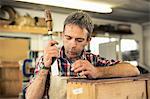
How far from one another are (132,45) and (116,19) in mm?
1080

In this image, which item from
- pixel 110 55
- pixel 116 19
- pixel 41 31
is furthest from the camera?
pixel 116 19

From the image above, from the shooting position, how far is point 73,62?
1.43 meters

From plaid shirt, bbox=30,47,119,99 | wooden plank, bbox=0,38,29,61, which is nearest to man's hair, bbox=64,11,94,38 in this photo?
plaid shirt, bbox=30,47,119,99

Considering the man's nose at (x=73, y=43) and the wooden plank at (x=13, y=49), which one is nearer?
the man's nose at (x=73, y=43)

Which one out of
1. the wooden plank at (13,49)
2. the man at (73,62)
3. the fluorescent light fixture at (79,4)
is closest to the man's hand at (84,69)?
the man at (73,62)

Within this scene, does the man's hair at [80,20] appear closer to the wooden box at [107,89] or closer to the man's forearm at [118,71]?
the man's forearm at [118,71]

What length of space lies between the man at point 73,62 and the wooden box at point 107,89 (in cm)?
14

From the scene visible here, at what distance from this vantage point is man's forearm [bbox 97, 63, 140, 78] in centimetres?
124

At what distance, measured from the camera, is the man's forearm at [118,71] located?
4.07 ft

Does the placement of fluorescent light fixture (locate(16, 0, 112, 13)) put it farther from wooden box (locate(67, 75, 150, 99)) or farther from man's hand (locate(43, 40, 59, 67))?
wooden box (locate(67, 75, 150, 99))

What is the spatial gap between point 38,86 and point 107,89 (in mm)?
433

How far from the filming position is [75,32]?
4.68 ft

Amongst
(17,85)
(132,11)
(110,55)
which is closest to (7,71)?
(17,85)

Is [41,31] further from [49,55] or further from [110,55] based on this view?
[49,55]
